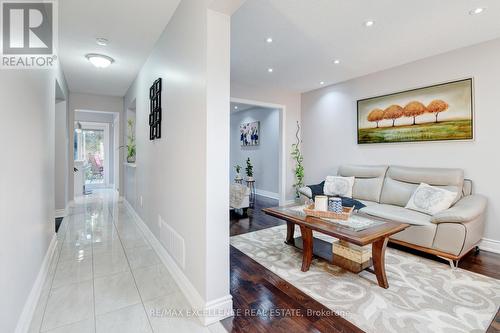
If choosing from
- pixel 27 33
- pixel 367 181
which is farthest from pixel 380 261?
pixel 27 33

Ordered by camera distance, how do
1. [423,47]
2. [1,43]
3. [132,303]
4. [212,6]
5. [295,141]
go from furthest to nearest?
[295,141], [423,47], [132,303], [212,6], [1,43]

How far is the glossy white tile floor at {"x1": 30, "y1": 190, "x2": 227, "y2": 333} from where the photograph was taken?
5.43ft

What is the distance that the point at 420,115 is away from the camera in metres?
3.73

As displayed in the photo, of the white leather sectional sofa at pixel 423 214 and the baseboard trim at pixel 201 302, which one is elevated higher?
the white leather sectional sofa at pixel 423 214

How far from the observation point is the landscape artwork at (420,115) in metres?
3.32

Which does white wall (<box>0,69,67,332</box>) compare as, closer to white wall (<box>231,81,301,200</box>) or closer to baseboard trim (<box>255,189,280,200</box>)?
white wall (<box>231,81,301,200</box>)

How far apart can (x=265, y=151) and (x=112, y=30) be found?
4727 mm

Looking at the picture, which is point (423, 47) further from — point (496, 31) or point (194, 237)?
point (194, 237)

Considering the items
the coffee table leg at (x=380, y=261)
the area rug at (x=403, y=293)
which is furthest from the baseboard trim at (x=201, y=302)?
the coffee table leg at (x=380, y=261)

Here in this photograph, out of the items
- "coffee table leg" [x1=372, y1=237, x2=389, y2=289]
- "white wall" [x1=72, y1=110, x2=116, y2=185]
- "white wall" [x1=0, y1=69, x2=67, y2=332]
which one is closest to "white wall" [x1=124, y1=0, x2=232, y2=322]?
"white wall" [x1=0, y1=69, x2=67, y2=332]

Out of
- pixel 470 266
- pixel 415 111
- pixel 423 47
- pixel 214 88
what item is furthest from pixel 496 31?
pixel 214 88

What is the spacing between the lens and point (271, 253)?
9.43 ft

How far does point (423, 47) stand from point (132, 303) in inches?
176

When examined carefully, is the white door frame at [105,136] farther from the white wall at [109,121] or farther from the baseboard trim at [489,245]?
the baseboard trim at [489,245]
